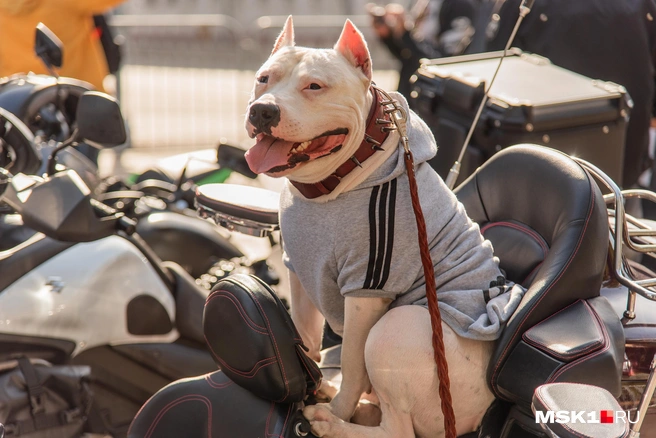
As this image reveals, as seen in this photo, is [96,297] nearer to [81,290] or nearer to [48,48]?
[81,290]

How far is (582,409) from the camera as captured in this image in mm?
1430

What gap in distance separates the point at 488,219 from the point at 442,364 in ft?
2.03

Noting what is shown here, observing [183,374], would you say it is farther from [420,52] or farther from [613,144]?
[420,52]

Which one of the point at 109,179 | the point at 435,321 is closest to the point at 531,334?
the point at 435,321

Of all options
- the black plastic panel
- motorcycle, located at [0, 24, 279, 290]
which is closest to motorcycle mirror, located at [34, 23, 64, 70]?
motorcycle, located at [0, 24, 279, 290]

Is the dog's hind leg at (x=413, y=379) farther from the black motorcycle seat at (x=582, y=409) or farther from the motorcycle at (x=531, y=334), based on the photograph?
the black motorcycle seat at (x=582, y=409)

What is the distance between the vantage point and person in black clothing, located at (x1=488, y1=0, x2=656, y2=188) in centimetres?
372

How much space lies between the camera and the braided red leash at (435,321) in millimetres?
1708

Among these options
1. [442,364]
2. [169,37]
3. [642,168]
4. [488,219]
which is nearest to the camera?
[442,364]

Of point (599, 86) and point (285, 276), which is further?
point (285, 276)

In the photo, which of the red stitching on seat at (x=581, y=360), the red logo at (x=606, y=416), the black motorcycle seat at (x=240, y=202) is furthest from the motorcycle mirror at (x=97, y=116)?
the red logo at (x=606, y=416)

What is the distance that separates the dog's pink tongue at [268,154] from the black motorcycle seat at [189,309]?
99 centimetres

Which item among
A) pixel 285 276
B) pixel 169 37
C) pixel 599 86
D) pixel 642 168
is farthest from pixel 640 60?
pixel 169 37

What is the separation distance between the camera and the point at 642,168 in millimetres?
4102
